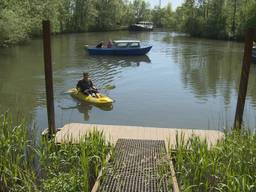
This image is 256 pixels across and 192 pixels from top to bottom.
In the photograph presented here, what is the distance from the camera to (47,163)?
6285 millimetres

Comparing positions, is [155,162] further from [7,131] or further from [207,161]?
[7,131]

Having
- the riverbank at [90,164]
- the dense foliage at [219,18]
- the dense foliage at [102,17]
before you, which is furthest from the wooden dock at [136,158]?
the dense foliage at [219,18]

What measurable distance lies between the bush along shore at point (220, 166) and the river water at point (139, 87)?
3786 millimetres

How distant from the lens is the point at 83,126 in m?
9.09

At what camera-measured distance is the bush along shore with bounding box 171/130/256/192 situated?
5.39m

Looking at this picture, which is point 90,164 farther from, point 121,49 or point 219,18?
point 219,18

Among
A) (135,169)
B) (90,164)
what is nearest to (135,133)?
(135,169)

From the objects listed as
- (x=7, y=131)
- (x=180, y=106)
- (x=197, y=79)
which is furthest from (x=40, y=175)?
(x=197, y=79)

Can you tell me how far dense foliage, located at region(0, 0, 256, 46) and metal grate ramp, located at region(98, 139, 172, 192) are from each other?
83.5 feet

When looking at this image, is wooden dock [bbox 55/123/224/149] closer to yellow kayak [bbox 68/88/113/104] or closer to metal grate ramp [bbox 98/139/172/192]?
metal grate ramp [bbox 98/139/172/192]

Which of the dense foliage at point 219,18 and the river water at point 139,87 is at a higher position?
the dense foliage at point 219,18

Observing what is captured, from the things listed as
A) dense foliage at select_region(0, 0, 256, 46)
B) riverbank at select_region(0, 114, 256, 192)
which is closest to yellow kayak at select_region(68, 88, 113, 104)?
riverbank at select_region(0, 114, 256, 192)

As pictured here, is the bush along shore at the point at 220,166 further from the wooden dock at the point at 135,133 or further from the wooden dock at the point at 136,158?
the wooden dock at the point at 135,133

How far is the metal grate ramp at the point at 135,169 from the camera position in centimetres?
576
